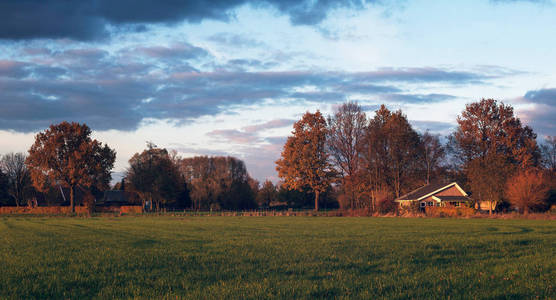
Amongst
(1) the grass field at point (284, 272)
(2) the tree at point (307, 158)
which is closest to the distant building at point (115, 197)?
(2) the tree at point (307, 158)

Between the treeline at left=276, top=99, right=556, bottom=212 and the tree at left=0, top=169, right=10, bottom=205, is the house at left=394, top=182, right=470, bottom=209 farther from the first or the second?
the tree at left=0, top=169, right=10, bottom=205

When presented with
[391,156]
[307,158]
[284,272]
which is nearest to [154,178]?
[307,158]

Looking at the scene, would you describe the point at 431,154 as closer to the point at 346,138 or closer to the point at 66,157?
the point at 346,138

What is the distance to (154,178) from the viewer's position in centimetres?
9106

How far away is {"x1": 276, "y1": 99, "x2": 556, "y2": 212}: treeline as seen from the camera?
6444 cm

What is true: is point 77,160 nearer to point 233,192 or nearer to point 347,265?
point 233,192

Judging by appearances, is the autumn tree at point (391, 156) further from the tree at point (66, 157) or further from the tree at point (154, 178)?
the tree at point (66, 157)

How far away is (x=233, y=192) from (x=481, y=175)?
51.7 m

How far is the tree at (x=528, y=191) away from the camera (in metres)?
53.2

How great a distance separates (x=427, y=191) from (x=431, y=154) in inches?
433

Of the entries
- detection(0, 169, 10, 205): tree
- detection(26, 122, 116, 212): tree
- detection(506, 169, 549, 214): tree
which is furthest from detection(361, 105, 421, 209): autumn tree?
detection(0, 169, 10, 205): tree

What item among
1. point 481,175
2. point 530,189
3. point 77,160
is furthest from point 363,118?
point 77,160

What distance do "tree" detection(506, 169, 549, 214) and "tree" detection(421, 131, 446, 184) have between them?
21815mm

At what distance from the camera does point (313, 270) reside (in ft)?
36.5
